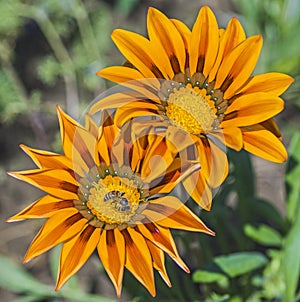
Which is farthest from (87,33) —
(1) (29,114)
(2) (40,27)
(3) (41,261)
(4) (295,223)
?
(4) (295,223)

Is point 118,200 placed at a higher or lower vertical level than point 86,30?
lower

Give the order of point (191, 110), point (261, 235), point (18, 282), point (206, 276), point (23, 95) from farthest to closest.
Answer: point (23, 95)
point (18, 282)
point (261, 235)
point (206, 276)
point (191, 110)

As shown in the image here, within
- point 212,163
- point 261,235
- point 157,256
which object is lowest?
point 261,235

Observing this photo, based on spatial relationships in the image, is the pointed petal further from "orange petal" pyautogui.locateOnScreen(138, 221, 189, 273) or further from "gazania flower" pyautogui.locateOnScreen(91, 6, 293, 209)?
"orange petal" pyautogui.locateOnScreen(138, 221, 189, 273)

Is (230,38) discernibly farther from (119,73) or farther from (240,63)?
(119,73)

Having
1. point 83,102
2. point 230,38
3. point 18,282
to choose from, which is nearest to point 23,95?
point 83,102

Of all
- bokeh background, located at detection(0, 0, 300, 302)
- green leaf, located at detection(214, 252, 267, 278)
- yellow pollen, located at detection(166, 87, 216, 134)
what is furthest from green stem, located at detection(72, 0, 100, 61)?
yellow pollen, located at detection(166, 87, 216, 134)
